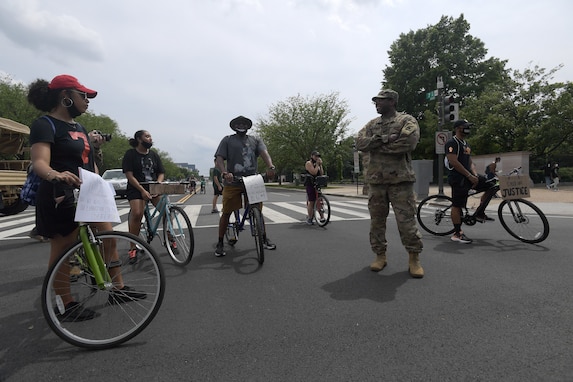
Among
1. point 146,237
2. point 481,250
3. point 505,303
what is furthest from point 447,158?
point 146,237

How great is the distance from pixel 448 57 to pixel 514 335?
124ft

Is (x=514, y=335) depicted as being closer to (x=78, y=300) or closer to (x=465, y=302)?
(x=465, y=302)

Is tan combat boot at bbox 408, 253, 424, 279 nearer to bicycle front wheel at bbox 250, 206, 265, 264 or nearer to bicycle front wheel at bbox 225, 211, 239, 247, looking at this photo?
bicycle front wheel at bbox 250, 206, 265, 264

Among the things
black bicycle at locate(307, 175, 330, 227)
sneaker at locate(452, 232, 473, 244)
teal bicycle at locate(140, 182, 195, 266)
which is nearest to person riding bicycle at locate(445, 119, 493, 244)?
sneaker at locate(452, 232, 473, 244)

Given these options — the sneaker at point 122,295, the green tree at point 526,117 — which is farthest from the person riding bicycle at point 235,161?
the green tree at point 526,117

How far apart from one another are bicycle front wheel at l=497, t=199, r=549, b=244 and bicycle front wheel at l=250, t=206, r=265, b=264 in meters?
3.83

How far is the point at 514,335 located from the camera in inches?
81.8

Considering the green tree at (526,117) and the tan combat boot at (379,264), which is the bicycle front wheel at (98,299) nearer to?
the tan combat boot at (379,264)

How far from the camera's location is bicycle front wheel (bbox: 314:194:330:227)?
6727mm

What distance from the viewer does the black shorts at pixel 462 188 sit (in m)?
4.79

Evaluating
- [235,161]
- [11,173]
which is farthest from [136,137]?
[11,173]

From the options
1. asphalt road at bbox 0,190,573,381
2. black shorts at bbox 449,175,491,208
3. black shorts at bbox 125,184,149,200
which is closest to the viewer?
asphalt road at bbox 0,190,573,381

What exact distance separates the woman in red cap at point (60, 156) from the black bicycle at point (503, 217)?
4731 mm

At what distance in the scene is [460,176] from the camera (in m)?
4.80
